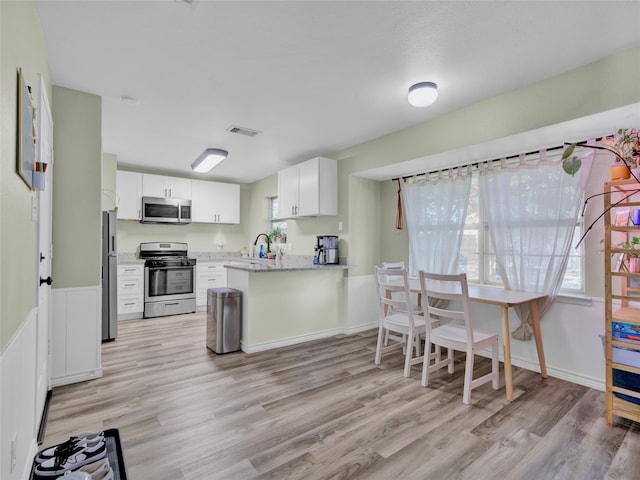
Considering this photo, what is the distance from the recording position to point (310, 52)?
7.29 feet

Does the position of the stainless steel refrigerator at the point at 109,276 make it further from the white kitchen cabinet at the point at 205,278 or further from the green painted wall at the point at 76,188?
the white kitchen cabinet at the point at 205,278

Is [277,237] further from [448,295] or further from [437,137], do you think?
[448,295]

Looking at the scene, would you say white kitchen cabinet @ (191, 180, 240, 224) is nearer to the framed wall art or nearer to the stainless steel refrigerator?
the stainless steel refrigerator

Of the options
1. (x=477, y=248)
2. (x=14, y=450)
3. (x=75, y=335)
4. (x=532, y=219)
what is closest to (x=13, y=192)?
(x=14, y=450)

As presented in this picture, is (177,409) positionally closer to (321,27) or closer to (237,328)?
(237,328)

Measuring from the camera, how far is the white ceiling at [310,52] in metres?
1.83

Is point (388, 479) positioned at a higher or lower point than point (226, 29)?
lower

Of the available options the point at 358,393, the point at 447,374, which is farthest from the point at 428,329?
the point at 358,393

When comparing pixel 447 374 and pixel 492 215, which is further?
pixel 492 215

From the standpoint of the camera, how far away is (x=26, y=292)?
160 centimetres

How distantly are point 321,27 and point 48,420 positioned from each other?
306 cm

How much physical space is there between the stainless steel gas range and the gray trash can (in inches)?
79.9

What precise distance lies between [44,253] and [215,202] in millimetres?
4001

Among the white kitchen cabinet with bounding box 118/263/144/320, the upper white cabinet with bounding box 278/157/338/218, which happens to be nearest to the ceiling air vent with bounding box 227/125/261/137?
Answer: the upper white cabinet with bounding box 278/157/338/218
